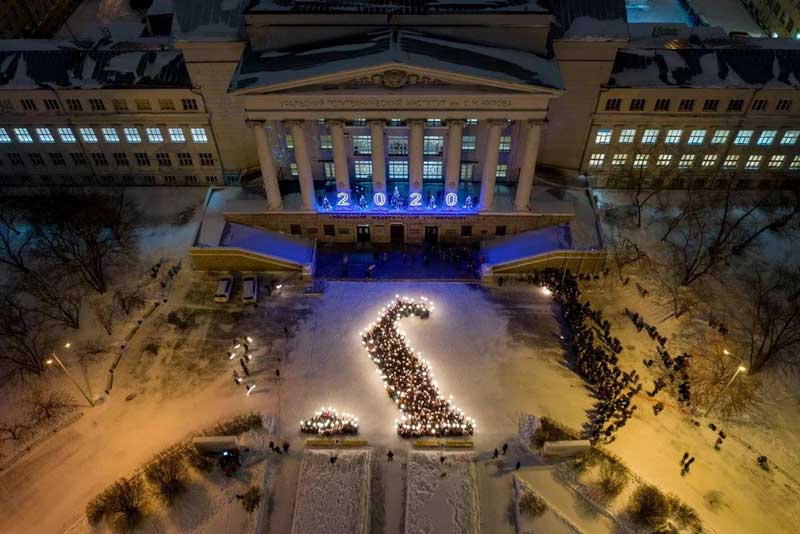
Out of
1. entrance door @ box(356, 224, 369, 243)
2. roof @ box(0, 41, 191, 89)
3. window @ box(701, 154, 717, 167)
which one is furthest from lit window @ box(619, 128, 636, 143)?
roof @ box(0, 41, 191, 89)

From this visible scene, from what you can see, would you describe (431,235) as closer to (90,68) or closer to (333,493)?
(333,493)

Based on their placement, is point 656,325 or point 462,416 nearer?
point 462,416

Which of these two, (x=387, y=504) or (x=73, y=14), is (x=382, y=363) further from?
(x=73, y=14)

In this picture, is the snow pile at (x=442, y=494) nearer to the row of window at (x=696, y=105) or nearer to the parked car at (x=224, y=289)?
the parked car at (x=224, y=289)

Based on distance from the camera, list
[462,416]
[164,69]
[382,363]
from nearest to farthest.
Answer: [462,416]
[382,363]
[164,69]

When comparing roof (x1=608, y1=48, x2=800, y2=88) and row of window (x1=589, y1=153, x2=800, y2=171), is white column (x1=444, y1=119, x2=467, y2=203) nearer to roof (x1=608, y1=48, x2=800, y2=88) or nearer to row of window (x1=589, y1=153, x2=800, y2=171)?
row of window (x1=589, y1=153, x2=800, y2=171)

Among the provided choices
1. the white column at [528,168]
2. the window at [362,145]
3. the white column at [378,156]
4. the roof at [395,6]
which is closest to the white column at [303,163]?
the window at [362,145]

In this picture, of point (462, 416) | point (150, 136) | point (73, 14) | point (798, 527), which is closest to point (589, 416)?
point (462, 416)
